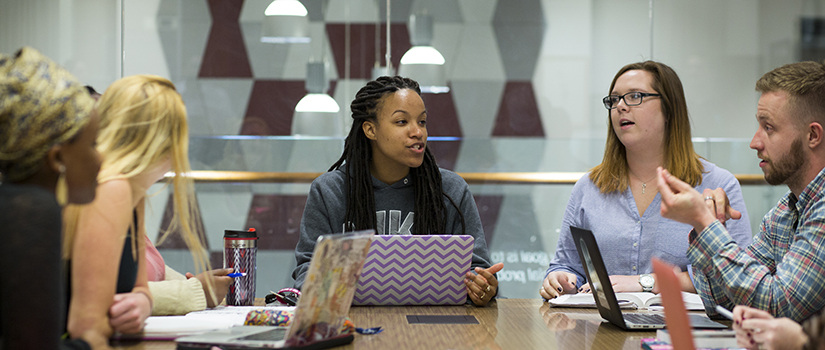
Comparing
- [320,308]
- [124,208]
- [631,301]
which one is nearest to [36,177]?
[124,208]

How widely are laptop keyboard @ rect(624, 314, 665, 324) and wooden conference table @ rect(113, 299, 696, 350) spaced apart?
0.05 meters

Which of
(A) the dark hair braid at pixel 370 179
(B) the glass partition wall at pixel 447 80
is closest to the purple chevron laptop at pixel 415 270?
(A) the dark hair braid at pixel 370 179

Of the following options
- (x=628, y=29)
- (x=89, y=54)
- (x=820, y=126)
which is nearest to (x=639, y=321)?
(x=820, y=126)

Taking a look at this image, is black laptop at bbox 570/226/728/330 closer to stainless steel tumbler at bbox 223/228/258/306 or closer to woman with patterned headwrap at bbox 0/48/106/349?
stainless steel tumbler at bbox 223/228/258/306

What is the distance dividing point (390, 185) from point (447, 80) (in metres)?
1.51

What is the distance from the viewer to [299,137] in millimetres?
3682

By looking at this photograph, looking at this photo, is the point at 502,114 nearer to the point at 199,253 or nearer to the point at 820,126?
the point at 820,126

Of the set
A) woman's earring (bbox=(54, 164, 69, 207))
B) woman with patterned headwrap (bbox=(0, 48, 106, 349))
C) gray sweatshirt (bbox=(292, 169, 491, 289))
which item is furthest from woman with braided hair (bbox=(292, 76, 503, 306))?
woman with patterned headwrap (bbox=(0, 48, 106, 349))

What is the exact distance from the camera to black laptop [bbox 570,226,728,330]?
1517 millimetres

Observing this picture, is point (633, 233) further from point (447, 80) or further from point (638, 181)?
point (447, 80)

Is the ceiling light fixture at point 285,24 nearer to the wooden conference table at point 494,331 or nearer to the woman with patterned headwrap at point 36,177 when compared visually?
the wooden conference table at point 494,331

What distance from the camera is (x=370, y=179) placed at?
2346mm

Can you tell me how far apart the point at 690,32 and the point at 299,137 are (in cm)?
215

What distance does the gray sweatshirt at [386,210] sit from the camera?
221 cm
